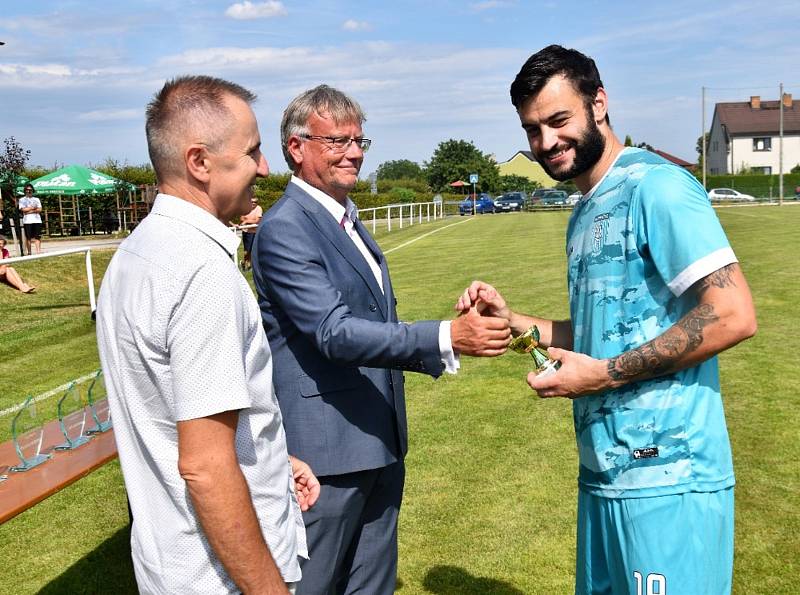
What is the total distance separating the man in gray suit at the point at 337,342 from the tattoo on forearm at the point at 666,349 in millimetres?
546

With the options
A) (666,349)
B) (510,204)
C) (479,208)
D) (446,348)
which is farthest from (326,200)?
(510,204)

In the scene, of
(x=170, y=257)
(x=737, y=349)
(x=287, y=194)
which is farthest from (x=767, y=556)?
(x=737, y=349)

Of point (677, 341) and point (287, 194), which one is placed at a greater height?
point (287, 194)

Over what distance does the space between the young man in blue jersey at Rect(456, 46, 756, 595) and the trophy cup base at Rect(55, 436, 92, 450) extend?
282cm

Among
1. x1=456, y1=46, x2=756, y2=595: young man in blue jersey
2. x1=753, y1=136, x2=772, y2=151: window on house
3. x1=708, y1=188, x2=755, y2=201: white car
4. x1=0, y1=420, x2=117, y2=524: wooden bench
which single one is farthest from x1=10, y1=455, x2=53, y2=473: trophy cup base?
x1=753, y1=136, x2=772, y2=151: window on house

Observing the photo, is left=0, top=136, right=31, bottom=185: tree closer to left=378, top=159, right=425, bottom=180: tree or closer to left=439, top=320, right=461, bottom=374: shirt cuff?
left=439, top=320, right=461, bottom=374: shirt cuff

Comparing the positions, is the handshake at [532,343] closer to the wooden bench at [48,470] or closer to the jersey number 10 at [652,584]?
the jersey number 10 at [652,584]

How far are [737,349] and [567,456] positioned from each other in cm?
401

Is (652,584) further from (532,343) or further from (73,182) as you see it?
(73,182)

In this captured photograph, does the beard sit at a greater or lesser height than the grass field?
greater

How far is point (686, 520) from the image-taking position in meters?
2.55

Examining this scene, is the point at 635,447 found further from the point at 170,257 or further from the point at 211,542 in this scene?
the point at 170,257

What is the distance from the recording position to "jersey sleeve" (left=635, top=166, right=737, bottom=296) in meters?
2.46

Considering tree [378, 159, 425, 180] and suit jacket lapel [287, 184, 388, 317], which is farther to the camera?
tree [378, 159, 425, 180]
